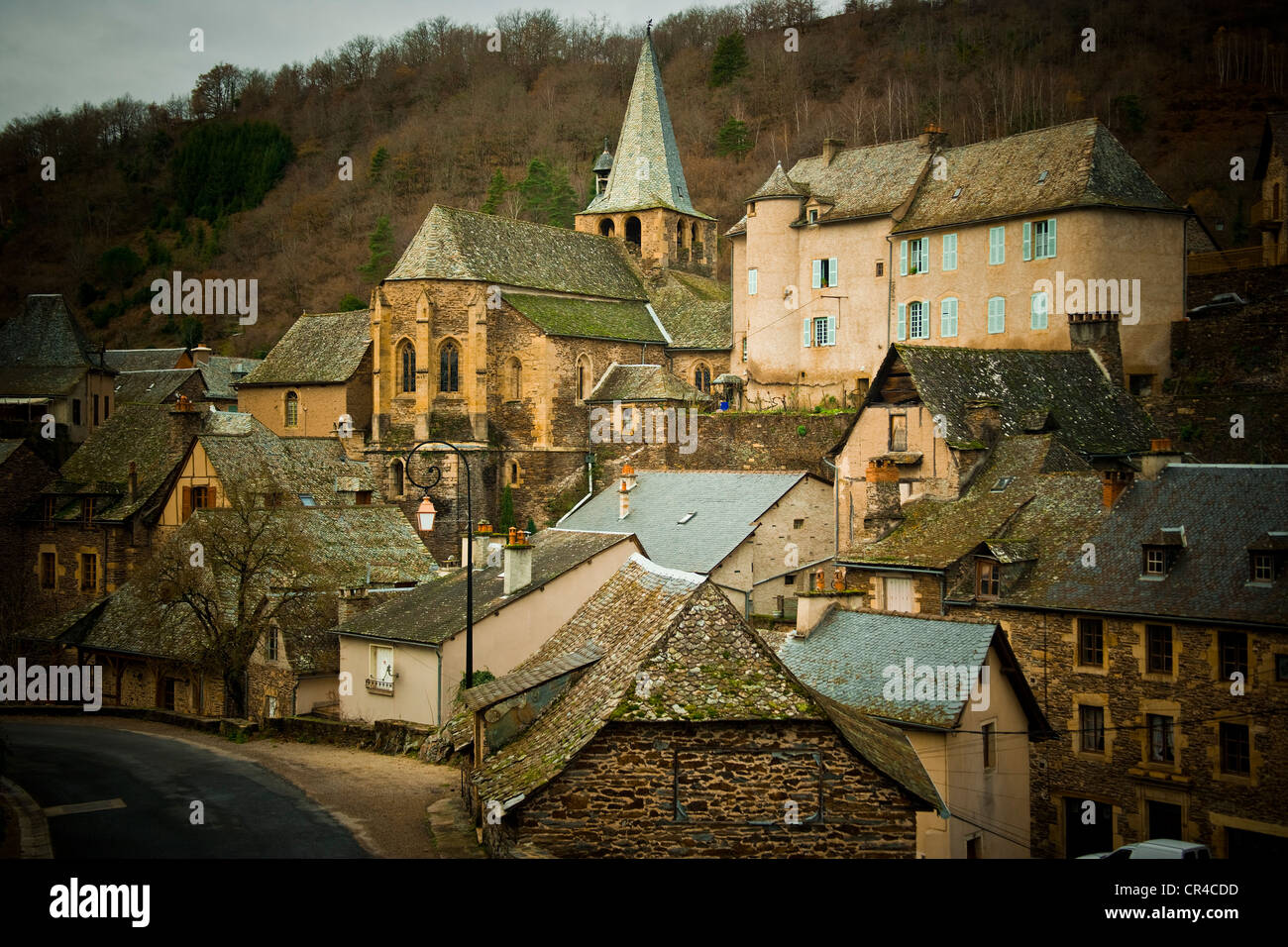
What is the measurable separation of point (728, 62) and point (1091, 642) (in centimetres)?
10420

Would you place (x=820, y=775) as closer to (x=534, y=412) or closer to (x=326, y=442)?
(x=326, y=442)

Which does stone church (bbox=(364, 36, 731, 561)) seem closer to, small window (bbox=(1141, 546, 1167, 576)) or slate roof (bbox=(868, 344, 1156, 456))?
slate roof (bbox=(868, 344, 1156, 456))

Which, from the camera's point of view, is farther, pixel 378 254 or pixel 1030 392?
pixel 378 254

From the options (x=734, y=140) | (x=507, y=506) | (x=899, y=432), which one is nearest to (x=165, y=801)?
(x=899, y=432)

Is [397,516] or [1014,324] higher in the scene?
[1014,324]

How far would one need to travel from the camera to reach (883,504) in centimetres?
3494

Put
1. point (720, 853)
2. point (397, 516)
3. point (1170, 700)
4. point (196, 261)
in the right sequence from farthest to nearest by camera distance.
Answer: point (196, 261)
point (397, 516)
point (1170, 700)
point (720, 853)

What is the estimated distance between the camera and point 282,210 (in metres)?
117

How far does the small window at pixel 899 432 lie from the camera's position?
37188 millimetres

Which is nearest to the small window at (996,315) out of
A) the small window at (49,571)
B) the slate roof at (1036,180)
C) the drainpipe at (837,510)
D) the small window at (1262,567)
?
the slate roof at (1036,180)

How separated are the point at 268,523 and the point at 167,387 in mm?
38156

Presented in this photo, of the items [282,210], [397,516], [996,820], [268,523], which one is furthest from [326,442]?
[282,210]

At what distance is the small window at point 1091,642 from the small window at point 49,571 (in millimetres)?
36229

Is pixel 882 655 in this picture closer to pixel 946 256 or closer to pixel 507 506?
pixel 946 256
